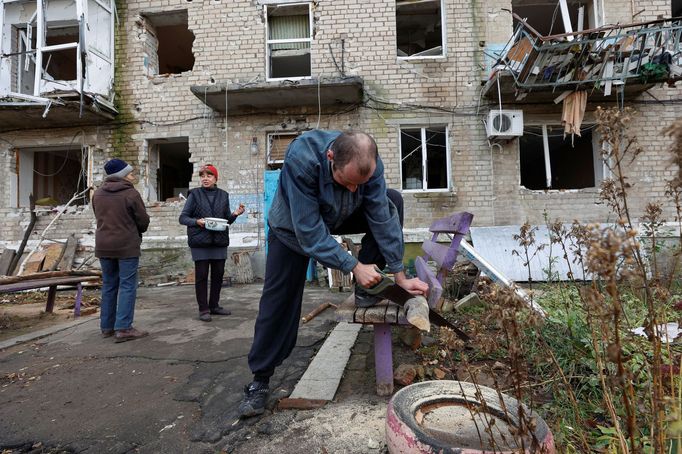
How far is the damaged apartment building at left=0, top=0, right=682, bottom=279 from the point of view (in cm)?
775

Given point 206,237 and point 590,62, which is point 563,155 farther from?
point 206,237

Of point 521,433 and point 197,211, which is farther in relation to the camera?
point 197,211

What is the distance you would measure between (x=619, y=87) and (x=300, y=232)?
321 inches

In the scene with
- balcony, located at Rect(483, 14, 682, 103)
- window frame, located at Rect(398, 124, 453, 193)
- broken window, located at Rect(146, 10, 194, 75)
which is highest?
broken window, located at Rect(146, 10, 194, 75)

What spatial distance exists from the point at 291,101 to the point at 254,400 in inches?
277

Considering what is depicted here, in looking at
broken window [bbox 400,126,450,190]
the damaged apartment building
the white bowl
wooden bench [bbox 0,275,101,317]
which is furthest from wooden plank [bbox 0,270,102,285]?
broken window [bbox 400,126,450,190]

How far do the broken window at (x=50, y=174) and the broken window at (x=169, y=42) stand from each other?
300cm

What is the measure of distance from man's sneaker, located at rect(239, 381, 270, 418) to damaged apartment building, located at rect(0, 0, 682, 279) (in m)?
5.82

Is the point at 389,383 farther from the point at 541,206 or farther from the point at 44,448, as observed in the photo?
the point at 541,206

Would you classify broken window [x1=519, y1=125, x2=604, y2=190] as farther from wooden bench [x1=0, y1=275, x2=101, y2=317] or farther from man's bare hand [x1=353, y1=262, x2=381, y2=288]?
wooden bench [x1=0, y1=275, x2=101, y2=317]

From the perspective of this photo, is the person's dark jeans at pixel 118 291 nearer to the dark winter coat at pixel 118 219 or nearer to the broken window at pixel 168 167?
the dark winter coat at pixel 118 219

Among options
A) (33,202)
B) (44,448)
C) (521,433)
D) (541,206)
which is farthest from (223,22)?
(521,433)

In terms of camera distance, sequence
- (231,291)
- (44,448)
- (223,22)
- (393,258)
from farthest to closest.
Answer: (223,22) → (231,291) → (393,258) → (44,448)

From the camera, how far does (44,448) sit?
1.94 metres
